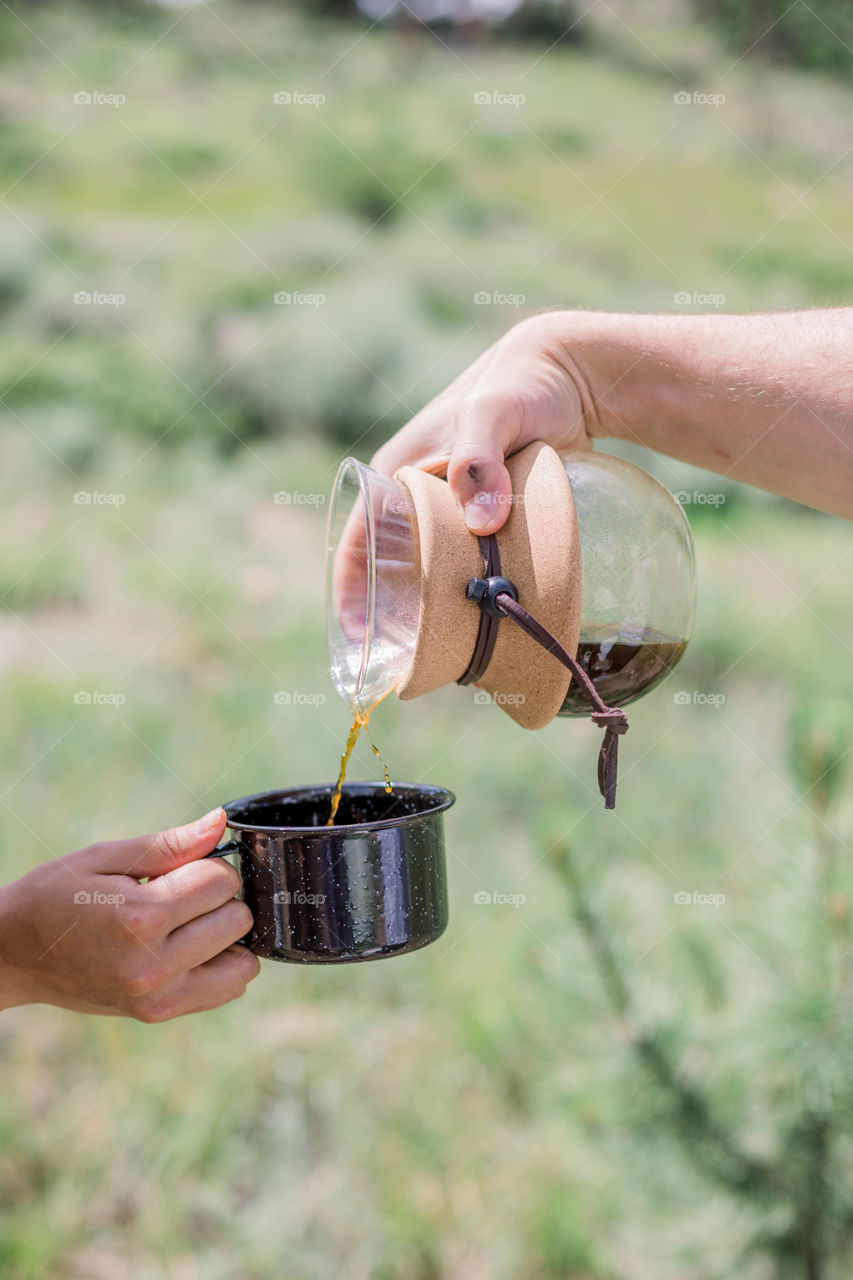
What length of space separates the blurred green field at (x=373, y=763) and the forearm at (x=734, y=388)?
0.20 m

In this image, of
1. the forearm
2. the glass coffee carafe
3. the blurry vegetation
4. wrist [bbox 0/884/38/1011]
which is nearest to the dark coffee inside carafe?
the glass coffee carafe

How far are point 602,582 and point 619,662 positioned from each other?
0.08 meters

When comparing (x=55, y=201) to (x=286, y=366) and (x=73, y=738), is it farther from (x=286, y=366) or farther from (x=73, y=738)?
(x=73, y=738)

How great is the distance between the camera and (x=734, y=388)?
114 centimetres

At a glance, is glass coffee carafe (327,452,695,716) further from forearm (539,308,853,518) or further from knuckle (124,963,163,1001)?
knuckle (124,963,163,1001)

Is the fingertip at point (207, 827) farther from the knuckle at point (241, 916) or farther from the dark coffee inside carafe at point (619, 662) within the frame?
the dark coffee inside carafe at point (619, 662)

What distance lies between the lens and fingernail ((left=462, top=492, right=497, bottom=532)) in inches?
36.5

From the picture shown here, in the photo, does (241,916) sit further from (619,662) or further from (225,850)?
(619,662)

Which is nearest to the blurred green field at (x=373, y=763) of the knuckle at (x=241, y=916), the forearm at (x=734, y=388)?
the forearm at (x=734, y=388)

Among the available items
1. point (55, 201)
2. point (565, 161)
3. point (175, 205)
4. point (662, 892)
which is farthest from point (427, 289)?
point (662, 892)

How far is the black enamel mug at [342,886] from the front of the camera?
0.95 meters

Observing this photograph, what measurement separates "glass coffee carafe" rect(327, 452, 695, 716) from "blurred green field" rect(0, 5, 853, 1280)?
312mm

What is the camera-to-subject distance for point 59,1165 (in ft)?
5.81

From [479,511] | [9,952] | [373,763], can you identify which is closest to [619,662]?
[479,511]
